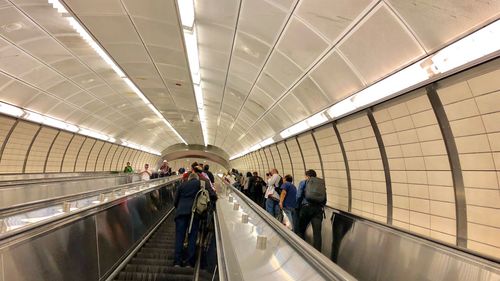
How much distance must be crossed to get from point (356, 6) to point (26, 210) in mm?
5289

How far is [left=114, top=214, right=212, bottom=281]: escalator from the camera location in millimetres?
4781

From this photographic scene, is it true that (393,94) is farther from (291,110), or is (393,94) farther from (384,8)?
(291,110)

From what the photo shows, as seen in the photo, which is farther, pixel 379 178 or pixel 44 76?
pixel 44 76

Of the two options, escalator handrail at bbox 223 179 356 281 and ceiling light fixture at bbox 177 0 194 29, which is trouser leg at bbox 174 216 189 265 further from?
ceiling light fixture at bbox 177 0 194 29

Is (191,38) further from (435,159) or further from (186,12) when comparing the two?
(435,159)

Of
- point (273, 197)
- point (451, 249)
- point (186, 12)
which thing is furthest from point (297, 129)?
point (451, 249)

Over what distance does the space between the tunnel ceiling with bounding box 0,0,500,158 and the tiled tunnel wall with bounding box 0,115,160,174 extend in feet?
3.80

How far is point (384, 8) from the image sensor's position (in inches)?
147

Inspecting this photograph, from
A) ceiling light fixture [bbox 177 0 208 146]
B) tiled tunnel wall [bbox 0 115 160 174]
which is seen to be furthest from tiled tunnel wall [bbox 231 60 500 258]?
tiled tunnel wall [bbox 0 115 160 174]

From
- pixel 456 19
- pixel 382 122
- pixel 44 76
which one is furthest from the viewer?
pixel 44 76

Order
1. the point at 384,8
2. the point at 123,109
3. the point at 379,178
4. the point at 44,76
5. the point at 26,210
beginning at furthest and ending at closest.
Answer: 1. the point at 123,109
2. the point at 44,76
3. the point at 379,178
4. the point at 26,210
5. the point at 384,8

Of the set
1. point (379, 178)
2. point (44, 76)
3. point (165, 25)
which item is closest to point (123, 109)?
point (44, 76)

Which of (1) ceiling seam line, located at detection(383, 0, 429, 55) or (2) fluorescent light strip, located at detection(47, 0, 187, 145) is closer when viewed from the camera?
(1) ceiling seam line, located at detection(383, 0, 429, 55)

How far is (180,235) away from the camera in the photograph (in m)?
5.53
